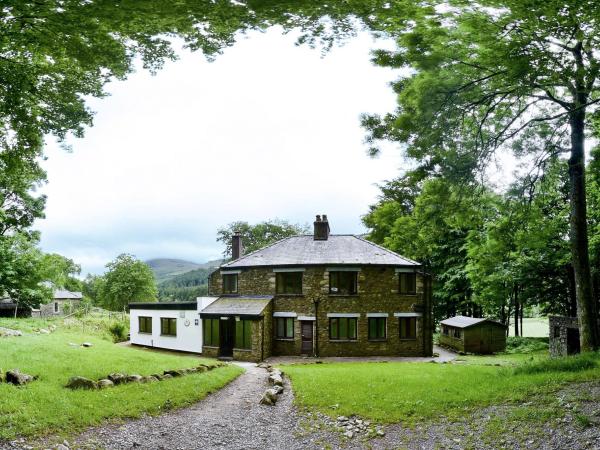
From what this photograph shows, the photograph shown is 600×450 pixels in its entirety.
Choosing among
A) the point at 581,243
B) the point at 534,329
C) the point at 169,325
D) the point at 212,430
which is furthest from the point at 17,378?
the point at 534,329

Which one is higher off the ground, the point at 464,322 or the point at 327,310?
the point at 327,310

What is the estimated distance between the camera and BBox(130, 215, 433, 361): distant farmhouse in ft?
94.6

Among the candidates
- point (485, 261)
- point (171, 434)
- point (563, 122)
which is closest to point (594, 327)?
point (485, 261)

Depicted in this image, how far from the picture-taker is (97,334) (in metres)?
36.0

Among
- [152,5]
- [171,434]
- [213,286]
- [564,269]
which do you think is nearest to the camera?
[152,5]

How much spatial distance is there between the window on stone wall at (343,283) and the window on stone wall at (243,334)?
18.6ft

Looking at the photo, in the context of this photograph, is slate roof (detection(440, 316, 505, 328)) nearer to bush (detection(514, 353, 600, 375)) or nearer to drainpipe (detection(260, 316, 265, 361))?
drainpipe (detection(260, 316, 265, 361))

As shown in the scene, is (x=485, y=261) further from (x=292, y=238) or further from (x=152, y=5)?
(x=292, y=238)

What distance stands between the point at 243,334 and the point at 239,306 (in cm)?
197

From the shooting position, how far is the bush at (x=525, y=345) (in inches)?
1279

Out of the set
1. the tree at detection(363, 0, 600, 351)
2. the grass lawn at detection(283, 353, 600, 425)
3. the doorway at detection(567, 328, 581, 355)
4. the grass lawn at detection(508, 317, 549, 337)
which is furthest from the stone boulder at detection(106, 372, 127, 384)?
the grass lawn at detection(508, 317, 549, 337)

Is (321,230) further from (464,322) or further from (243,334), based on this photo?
(464,322)

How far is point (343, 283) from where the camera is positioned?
29219 millimetres

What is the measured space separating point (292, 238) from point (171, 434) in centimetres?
2471
